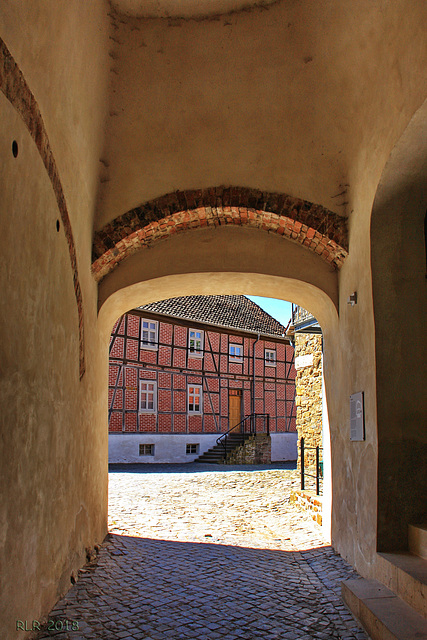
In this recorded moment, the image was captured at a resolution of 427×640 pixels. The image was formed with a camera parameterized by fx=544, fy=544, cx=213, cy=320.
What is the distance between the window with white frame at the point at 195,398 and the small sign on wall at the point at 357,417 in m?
17.6

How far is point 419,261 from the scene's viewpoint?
482cm

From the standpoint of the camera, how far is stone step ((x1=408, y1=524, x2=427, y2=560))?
4156 millimetres

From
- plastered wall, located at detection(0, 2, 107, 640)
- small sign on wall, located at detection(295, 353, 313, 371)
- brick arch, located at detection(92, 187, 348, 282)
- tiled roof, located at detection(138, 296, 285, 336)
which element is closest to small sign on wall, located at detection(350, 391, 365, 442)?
brick arch, located at detection(92, 187, 348, 282)

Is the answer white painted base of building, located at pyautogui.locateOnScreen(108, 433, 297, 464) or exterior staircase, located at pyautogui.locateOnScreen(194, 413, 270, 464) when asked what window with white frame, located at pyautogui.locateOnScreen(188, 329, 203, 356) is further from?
exterior staircase, located at pyautogui.locateOnScreen(194, 413, 270, 464)

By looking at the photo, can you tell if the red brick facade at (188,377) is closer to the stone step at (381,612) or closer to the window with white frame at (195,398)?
the window with white frame at (195,398)

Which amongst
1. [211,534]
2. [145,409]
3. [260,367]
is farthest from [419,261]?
[260,367]

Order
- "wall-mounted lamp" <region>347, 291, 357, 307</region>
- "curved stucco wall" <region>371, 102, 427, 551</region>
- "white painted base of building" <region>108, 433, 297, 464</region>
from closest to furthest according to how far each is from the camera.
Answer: "curved stucco wall" <region>371, 102, 427, 551</region> < "wall-mounted lamp" <region>347, 291, 357, 307</region> < "white painted base of building" <region>108, 433, 297, 464</region>

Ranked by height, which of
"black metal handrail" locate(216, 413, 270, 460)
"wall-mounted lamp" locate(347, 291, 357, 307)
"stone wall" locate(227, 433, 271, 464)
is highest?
"wall-mounted lamp" locate(347, 291, 357, 307)

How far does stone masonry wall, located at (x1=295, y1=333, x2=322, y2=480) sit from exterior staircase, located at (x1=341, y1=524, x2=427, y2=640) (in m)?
9.89

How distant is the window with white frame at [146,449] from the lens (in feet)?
67.9

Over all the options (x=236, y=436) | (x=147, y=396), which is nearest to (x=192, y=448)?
(x=236, y=436)

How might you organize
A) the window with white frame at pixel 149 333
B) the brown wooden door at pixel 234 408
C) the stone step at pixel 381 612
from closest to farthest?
1. the stone step at pixel 381 612
2. the window with white frame at pixel 149 333
3. the brown wooden door at pixel 234 408

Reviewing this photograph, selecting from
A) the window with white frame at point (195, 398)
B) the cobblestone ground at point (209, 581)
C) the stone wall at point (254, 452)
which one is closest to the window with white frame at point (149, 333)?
the window with white frame at point (195, 398)

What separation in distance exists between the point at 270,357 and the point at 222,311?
11.4 feet
